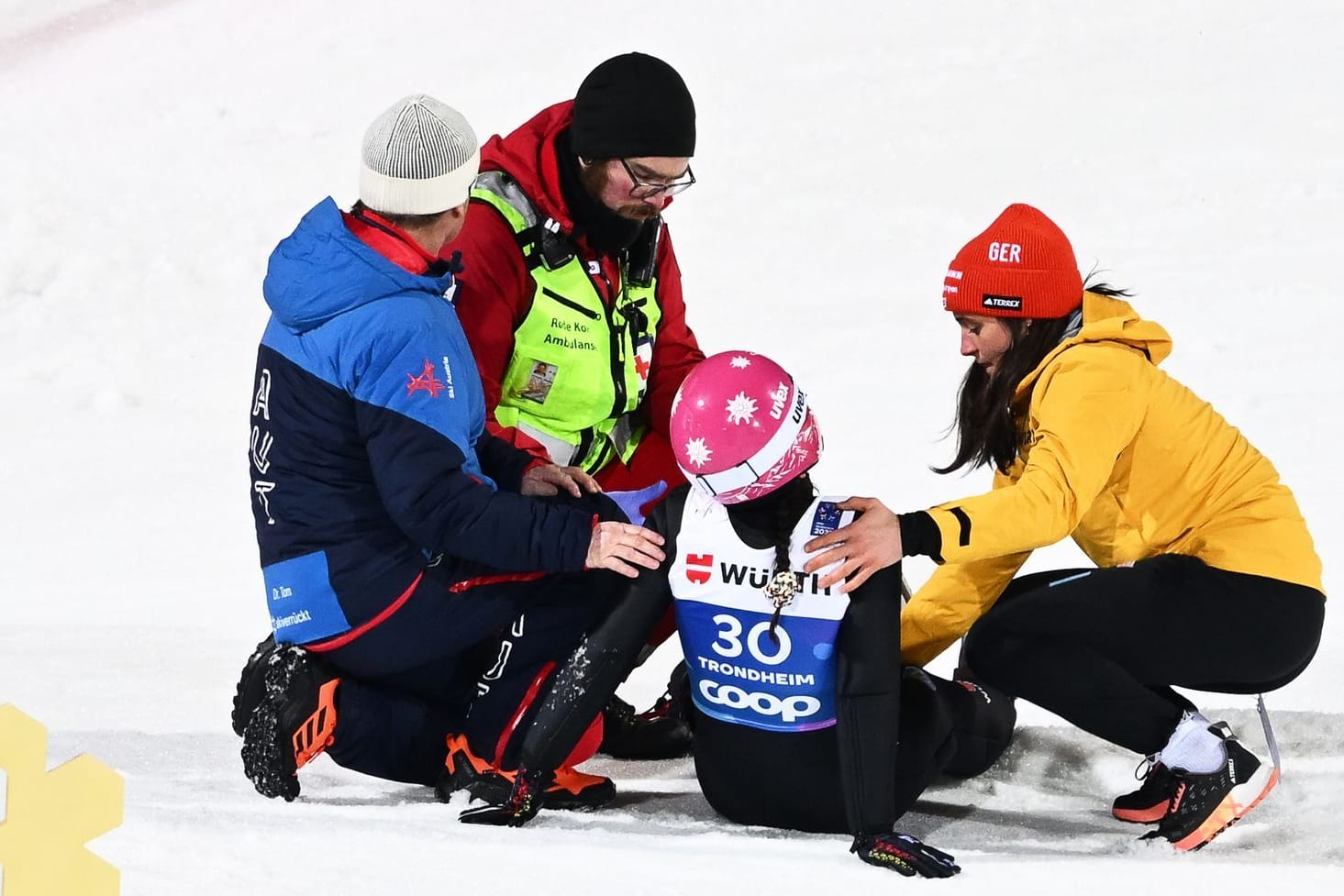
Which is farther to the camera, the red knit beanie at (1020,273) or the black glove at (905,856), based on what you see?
the red knit beanie at (1020,273)

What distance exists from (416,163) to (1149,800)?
1.82 metres

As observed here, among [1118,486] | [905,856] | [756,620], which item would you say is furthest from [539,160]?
[905,856]

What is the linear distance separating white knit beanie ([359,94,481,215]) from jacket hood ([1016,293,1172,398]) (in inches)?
43.8

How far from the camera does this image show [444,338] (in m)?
3.11

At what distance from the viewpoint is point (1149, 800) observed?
11.0ft

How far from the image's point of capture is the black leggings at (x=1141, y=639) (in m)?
3.20

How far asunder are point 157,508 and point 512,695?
2934 millimetres

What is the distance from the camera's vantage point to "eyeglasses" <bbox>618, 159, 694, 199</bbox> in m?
A: 3.62

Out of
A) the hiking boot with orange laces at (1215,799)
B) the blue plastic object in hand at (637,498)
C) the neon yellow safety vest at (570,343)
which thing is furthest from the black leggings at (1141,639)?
the neon yellow safety vest at (570,343)

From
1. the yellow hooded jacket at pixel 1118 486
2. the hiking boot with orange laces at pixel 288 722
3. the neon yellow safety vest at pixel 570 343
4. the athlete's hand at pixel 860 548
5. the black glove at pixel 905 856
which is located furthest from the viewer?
the neon yellow safety vest at pixel 570 343

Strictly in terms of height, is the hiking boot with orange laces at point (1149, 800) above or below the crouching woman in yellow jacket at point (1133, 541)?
below

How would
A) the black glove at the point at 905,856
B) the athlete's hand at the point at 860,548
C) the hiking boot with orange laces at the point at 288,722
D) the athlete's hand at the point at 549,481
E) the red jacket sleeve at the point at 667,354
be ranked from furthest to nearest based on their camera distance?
1. the red jacket sleeve at the point at 667,354
2. the athlete's hand at the point at 549,481
3. the hiking boot with orange laces at the point at 288,722
4. the athlete's hand at the point at 860,548
5. the black glove at the point at 905,856

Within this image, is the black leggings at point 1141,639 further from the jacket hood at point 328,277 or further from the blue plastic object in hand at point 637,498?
the jacket hood at point 328,277

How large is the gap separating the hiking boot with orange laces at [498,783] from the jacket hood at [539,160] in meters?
1.13
